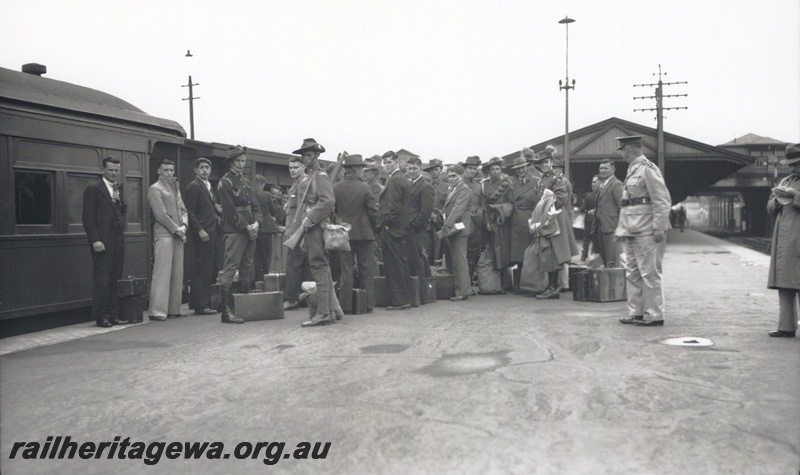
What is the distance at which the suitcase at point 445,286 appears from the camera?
1087 cm

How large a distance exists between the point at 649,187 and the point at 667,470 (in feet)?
15.9

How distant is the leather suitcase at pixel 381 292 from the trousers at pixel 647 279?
3.49m

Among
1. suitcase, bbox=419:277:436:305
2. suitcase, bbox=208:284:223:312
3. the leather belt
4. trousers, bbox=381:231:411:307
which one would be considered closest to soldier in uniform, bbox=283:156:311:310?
suitcase, bbox=208:284:223:312

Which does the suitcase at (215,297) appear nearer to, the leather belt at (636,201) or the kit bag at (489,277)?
the kit bag at (489,277)

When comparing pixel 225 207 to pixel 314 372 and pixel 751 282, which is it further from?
pixel 751 282

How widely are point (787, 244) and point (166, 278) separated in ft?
24.3

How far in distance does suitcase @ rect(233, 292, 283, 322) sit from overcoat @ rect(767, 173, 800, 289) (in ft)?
18.6

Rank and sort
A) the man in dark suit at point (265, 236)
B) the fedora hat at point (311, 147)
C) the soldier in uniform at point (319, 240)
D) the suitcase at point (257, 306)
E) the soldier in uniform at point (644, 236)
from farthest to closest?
the man in dark suit at point (265, 236), the suitcase at point (257, 306), the fedora hat at point (311, 147), the soldier in uniform at point (319, 240), the soldier in uniform at point (644, 236)

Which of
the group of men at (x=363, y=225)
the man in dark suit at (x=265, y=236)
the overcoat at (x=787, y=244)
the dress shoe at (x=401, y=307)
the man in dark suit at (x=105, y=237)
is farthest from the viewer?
the man in dark suit at (x=265, y=236)

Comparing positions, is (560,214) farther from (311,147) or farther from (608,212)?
(311,147)

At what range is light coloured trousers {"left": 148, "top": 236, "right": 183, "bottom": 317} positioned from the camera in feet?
30.3

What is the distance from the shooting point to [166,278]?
9.35 meters

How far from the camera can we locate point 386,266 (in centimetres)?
→ 970

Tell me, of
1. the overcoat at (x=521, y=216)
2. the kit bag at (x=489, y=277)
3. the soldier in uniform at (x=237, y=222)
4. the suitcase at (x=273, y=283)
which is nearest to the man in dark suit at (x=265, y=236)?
the suitcase at (x=273, y=283)
